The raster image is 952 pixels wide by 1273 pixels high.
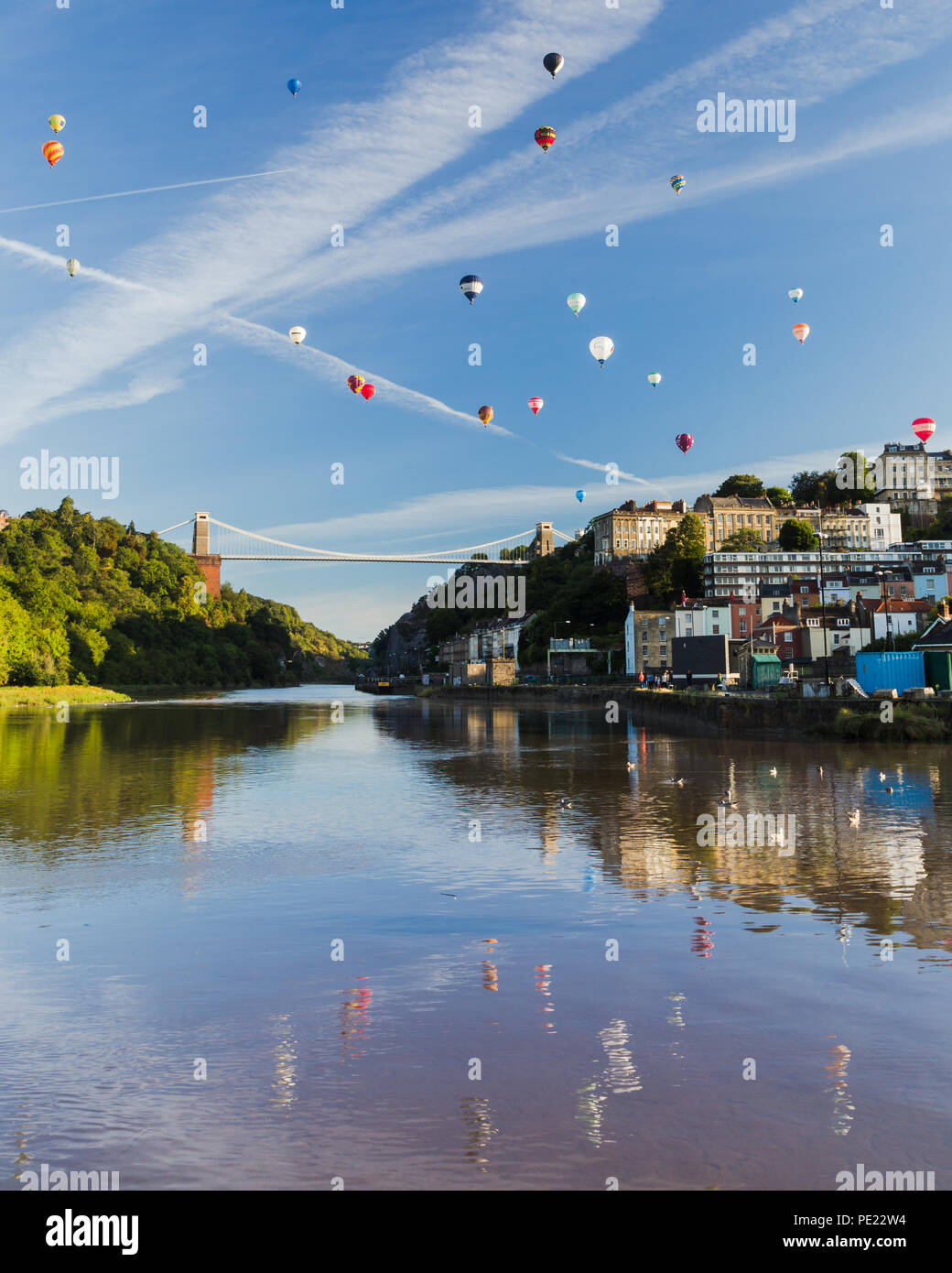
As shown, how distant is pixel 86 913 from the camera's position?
37.6 ft

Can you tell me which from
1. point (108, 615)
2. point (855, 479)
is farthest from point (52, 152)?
point (855, 479)

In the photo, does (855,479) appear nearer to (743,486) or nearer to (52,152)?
(743,486)

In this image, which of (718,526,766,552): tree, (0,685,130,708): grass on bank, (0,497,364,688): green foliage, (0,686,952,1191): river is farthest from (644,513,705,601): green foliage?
(0,686,952,1191): river

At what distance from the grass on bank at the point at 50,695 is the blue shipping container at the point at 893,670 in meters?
67.5

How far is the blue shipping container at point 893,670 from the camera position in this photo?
41.0 meters

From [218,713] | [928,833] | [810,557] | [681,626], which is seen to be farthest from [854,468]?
[928,833]

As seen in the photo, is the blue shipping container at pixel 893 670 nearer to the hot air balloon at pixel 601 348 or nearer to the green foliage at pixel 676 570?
the hot air balloon at pixel 601 348

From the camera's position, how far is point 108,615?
380ft

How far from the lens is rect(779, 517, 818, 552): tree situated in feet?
406

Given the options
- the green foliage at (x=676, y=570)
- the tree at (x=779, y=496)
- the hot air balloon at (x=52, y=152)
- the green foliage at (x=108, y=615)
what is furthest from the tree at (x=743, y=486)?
the hot air balloon at (x=52, y=152)

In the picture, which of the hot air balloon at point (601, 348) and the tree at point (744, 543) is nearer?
the hot air balloon at point (601, 348)

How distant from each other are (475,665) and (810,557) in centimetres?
4278

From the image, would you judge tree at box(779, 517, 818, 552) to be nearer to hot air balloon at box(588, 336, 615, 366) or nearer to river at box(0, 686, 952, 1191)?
hot air balloon at box(588, 336, 615, 366)

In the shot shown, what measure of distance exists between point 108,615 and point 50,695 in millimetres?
29796
